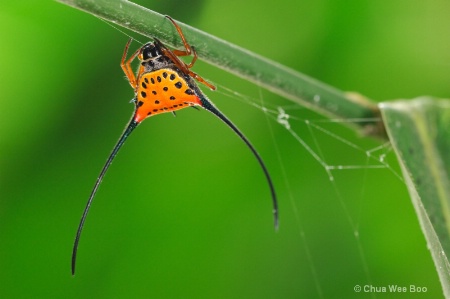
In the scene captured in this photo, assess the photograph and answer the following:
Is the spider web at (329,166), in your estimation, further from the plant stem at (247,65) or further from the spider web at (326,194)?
the plant stem at (247,65)

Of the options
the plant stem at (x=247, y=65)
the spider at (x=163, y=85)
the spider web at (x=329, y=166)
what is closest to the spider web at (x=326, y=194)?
the spider web at (x=329, y=166)

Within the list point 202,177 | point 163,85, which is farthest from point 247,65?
point 202,177

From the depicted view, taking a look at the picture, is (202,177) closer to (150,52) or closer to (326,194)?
(326,194)

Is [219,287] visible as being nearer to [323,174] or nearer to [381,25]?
[323,174]
